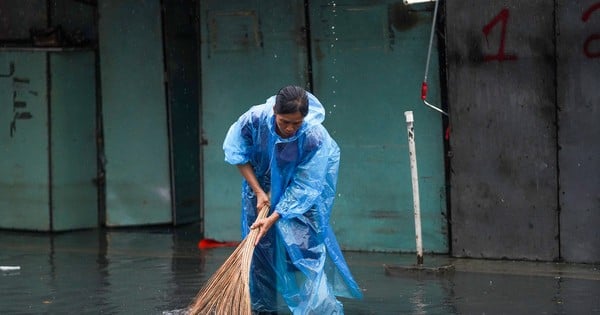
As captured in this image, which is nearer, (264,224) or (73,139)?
(264,224)

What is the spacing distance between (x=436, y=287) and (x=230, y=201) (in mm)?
2876

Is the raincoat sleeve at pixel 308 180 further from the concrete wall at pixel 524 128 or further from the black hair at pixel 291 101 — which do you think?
the concrete wall at pixel 524 128

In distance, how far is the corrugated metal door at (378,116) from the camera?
34.1ft

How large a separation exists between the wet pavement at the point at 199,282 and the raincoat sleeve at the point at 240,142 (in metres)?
1.19

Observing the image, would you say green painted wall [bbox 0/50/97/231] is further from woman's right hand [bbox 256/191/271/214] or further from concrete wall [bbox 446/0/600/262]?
woman's right hand [bbox 256/191/271/214]

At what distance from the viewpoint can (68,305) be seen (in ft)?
28.2

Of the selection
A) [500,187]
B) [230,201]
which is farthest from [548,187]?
[230,201]

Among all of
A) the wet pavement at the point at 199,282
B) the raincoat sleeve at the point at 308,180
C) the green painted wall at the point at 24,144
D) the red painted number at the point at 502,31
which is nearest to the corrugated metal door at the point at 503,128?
the red painted number at the point at 502,31

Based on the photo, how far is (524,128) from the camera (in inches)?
390

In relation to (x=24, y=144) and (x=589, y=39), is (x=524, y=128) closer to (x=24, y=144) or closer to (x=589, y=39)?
(x=589, y=39)

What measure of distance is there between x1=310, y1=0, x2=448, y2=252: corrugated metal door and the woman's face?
319cm

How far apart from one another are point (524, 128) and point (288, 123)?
10.5 ft

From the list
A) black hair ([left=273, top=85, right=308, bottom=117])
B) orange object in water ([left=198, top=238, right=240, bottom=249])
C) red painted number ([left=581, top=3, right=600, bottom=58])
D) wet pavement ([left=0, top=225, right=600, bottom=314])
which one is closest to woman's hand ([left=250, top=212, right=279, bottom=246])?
black hair ([left=273, top=85, right=308, bottom=117])

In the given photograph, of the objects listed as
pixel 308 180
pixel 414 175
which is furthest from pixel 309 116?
pixel 414 175
